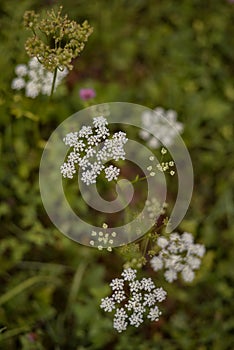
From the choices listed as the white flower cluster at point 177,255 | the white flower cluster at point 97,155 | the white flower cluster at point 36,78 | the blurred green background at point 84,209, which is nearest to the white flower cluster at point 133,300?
the white flower cluster at point 177,255

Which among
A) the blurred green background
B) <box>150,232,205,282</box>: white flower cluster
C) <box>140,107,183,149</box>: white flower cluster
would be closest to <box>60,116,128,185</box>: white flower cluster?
<box>150,232,205,282</box>: white flower cluster

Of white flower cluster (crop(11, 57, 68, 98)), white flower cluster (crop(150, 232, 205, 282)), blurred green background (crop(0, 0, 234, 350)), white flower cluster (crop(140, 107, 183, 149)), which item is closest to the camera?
white flower cluster (crop(150, 232, 205, 282))

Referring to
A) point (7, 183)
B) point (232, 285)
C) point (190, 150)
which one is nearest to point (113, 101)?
point (190, 150)

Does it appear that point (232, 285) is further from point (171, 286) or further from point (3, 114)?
point (3, 114)

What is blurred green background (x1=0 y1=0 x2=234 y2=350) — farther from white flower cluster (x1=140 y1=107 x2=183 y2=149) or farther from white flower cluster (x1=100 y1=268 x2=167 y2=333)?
white flower cluster (x1=100 y1=268 x2=167 y2=333)

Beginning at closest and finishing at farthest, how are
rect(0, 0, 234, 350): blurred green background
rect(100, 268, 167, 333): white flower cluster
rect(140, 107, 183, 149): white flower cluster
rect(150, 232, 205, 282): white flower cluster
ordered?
rect(100, 268, 167, 333): white flower cluster
rect(150, 232, 205, 282): white flower cluster
rect(0, 0, 234, 350): blurred green background
rect(140, 107, 183, 149): white flower cluster

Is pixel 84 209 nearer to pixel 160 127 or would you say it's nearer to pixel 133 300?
pixel 160 127
